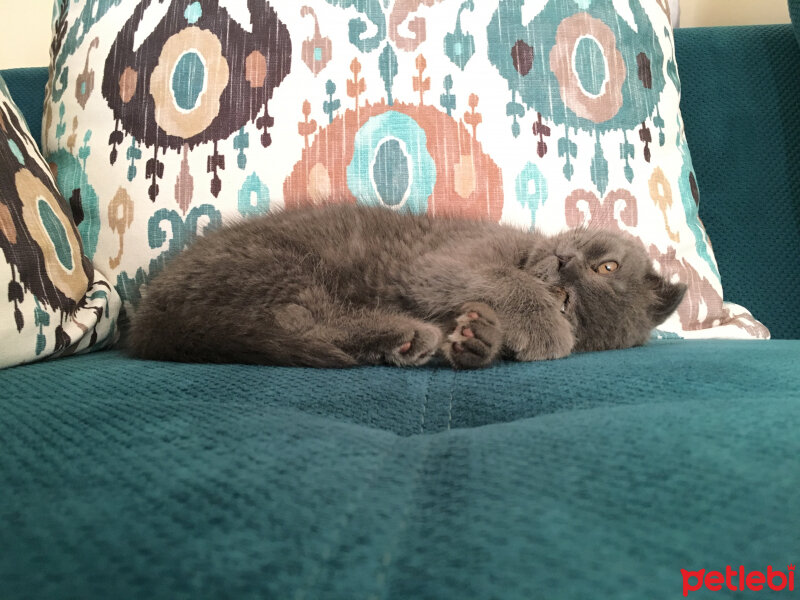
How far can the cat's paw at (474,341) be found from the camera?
893mm

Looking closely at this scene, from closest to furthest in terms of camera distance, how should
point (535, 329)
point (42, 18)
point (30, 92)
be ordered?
point (535, 329)
point (30, 92)
point (42, 18)

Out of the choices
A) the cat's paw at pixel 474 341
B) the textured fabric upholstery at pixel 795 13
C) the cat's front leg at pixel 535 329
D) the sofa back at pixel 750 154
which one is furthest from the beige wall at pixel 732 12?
the cat's paw at pixel 474 341

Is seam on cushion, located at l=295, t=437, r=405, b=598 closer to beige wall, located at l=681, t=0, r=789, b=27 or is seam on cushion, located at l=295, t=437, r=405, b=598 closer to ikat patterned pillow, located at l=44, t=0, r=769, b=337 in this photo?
ikat patterned pillow, located at l=44, t=0, r=769, b=337

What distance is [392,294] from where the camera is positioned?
1.10 m

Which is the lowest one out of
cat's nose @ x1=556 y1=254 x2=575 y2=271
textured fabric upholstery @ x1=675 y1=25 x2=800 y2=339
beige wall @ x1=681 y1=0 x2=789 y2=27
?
cat's nose @ x1=556 y1=254 x2=575 y2=271

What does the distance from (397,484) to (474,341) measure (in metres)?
0.50

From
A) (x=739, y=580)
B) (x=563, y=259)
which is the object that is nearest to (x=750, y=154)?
(x=563, y=259)

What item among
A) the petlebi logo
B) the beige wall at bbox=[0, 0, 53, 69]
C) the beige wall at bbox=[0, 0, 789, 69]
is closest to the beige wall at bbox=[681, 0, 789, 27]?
the beige wall at bbox=[0, 0, 789, 69]

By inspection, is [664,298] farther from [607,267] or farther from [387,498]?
[387,498]

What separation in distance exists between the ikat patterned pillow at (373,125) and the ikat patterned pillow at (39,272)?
0.12 metres

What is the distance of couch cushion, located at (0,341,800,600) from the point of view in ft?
0.98

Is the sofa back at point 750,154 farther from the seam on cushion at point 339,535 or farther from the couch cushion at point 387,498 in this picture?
the seam on cushion at point 339,535

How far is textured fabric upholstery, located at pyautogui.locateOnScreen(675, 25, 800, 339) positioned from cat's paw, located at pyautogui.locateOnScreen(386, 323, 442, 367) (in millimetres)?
1018

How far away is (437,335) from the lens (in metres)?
0.95
